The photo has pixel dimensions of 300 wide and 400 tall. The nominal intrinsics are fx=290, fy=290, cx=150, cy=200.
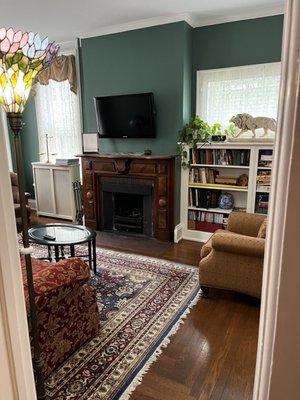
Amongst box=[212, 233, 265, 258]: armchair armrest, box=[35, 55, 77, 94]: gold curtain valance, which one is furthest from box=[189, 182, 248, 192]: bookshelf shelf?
box=[35, 55, 77, 94]: gold curtain valance

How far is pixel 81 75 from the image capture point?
448 centimetres

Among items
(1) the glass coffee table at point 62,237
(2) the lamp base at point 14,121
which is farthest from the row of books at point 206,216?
(2) the lamp base at point 14,121

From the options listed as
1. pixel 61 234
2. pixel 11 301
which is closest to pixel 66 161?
pixel 61 234

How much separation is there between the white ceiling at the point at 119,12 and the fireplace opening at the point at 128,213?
2297mm

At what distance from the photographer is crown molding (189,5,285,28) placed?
3327 millimetres

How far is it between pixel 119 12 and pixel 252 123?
2.06 m

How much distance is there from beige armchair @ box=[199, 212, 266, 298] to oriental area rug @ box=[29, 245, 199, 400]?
0.99 feet

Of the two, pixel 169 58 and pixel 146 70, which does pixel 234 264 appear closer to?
pixel 169 58

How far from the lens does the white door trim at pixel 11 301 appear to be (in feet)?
2.92

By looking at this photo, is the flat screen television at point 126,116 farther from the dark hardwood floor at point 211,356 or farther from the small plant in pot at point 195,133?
the dark hardwood floor at point 211,356

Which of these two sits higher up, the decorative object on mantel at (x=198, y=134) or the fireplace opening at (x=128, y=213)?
the decorative object on mantel at (x=198, y=134)

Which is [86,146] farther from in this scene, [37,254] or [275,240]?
[275,240]

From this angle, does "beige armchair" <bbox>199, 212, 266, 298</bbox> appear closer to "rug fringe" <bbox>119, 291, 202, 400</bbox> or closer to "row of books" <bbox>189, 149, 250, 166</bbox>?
"rug fringe" <bbox>119, 291, 202, 400</bbox>

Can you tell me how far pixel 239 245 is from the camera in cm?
233
